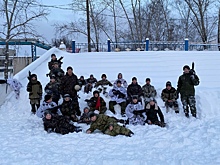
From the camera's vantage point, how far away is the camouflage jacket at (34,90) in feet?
29.2

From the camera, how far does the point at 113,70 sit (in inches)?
536

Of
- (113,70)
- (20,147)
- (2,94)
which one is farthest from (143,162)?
(113,70)

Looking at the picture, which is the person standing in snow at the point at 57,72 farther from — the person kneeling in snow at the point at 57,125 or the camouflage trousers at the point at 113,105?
the person kneeling in snow at the point at 57,125

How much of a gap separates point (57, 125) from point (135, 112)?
213 cm

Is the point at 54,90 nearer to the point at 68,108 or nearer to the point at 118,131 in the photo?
the point at 68,108

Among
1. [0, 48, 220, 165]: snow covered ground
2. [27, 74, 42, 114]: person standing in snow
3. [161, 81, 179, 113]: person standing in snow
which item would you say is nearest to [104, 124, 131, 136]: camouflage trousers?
[0, 48, 220, 165]: snow covered ground

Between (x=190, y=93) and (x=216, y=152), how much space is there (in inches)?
127

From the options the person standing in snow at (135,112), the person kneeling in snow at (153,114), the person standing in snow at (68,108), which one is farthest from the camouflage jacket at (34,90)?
the person kneeling in snow at (153,114)

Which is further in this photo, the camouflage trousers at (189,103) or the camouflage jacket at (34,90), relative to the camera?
the camouflage jacket at (34,90)

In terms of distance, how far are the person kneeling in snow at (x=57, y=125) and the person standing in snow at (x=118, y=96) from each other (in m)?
1.98

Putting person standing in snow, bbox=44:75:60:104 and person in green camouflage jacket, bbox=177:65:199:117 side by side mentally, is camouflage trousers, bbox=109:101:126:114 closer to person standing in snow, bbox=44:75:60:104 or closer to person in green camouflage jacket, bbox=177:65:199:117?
person standing in snow, bbox=44:75:60:104

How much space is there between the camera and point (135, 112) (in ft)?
25.7

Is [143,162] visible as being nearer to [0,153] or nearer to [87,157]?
[87,157]

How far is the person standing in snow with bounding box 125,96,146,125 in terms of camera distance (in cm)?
758
